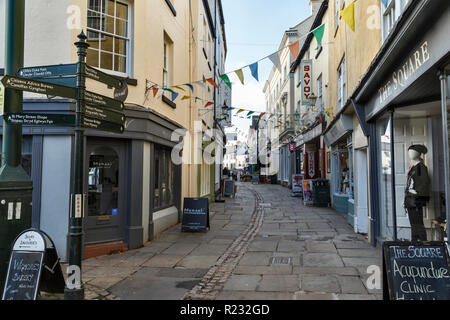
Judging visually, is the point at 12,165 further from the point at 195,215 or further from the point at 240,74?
the point at 195,215

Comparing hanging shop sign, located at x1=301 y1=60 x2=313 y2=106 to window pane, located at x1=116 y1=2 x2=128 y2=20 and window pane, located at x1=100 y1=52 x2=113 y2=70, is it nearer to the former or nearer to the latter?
window pane, located at x1=116 y1=2 x2=128 y2=20

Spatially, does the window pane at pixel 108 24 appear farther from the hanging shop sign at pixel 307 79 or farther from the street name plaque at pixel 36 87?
the hanging shop sign at pixel 307 79

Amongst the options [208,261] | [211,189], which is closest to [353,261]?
[208,261]

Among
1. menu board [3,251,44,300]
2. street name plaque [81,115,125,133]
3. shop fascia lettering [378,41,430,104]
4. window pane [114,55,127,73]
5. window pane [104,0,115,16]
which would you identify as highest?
window pane [104,0,115,16]

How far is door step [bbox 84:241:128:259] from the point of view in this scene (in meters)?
6.92

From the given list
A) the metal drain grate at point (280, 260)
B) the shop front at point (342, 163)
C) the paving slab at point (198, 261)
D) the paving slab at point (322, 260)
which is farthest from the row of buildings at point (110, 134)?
the shop front at point (342, 163)

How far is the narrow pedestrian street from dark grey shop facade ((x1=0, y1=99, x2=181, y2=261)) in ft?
1.83

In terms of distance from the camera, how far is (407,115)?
677cm

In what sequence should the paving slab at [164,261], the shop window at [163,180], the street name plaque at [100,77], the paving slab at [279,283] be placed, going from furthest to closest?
the shop window at [163,180], the paving slab at [164,261], the paving slab at [279,283], the street name plaque at [100,77]

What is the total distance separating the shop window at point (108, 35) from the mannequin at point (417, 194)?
20.2 ft

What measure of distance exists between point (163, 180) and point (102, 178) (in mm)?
A: 2739

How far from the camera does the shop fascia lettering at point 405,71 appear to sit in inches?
177

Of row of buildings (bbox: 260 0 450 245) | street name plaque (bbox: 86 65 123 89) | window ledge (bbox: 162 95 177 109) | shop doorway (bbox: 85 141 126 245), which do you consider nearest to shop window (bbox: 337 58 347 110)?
row of buildings (bbox: 260 0 450 245)

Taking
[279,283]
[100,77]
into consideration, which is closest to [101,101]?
[100,77]
